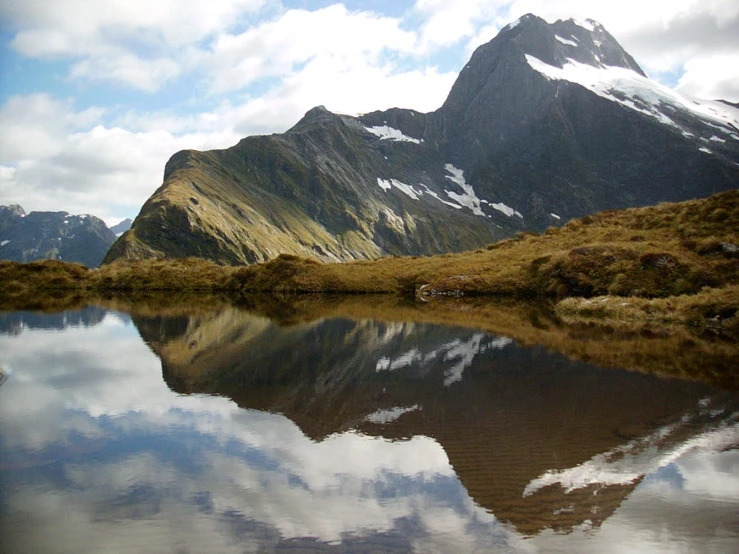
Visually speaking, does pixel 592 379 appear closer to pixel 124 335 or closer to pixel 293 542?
pixel 293 542

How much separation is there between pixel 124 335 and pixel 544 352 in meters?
19.1

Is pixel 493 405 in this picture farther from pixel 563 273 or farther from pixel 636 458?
A: pixel 563 273

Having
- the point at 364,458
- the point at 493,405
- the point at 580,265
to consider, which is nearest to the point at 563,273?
the point at 580,265

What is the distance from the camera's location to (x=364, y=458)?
30.4 ft

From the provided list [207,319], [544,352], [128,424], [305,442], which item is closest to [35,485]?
[128,424]

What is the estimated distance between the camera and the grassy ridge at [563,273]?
3266 centimetres

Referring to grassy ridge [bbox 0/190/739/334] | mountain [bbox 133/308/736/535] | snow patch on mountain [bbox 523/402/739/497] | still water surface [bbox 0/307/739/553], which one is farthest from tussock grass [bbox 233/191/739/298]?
snow patch on mountain [bbox 523/402/739/497]

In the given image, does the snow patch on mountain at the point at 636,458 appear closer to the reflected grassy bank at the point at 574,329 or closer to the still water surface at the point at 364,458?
the still water surface at the point at 364,458

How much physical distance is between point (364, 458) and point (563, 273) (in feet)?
134

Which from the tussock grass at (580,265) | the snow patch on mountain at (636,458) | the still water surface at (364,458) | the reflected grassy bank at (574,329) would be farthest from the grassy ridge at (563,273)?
the still water surface at (364,458)

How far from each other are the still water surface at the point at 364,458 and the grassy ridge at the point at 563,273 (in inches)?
613

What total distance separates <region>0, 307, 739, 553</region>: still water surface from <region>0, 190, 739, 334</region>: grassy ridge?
15.6 metres

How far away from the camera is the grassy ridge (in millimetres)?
32656

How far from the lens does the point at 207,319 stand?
3125 centimetres
